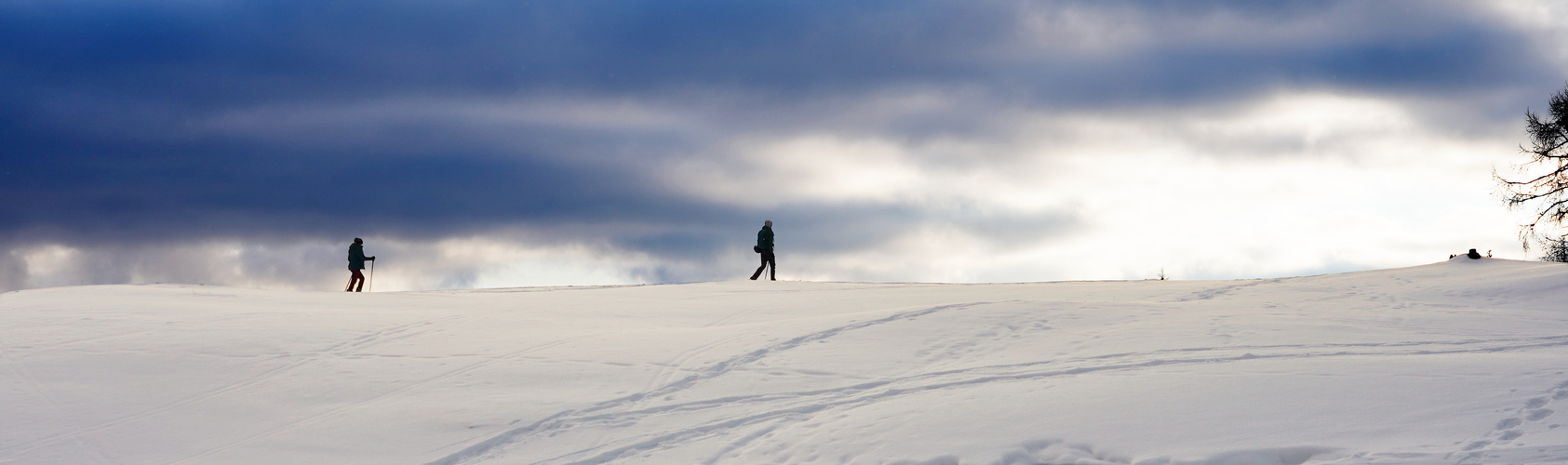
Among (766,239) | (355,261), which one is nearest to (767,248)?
(766,239)

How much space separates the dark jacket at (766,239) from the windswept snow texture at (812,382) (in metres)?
8.73

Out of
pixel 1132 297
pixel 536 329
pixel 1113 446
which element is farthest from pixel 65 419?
pixel 1132 297

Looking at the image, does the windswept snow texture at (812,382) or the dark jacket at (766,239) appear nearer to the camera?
the windswept snow texture at (812,382)

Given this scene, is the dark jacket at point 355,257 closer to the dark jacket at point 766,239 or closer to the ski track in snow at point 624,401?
the dark jacket at point 766,239

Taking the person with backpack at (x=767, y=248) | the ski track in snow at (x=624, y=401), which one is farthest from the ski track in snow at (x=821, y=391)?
the person with backpack at (x=767, y=248)

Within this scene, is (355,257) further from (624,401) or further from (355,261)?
(624,401)

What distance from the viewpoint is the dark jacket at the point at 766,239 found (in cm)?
2567

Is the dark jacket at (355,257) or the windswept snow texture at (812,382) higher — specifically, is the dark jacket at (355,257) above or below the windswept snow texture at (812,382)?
above

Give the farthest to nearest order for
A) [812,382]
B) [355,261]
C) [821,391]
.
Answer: [355,261]
[812,382]
[821,391]

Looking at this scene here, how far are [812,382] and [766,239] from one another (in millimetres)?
15528

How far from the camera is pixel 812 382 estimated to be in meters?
10.3

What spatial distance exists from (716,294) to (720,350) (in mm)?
7713

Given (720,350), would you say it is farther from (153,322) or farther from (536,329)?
(153,322)

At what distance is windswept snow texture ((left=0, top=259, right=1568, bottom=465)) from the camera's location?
778 centimetres
